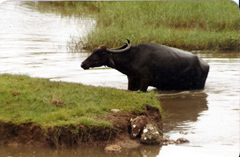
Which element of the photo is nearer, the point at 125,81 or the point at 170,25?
the point at 125,81

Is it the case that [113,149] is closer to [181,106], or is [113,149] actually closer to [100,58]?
[181,106]

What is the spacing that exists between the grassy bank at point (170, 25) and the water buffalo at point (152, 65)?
14.0 ft

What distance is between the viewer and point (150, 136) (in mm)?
6801

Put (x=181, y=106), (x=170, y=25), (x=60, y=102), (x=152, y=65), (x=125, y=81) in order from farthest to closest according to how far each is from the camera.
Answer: (x=170, y=25) < (x=125, y=81) < (x=152, y=65) < (x=181, y=106) < (x=60, y=102)

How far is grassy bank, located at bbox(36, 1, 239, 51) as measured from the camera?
1511 cm

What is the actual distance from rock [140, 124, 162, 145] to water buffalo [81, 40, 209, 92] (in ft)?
10.8

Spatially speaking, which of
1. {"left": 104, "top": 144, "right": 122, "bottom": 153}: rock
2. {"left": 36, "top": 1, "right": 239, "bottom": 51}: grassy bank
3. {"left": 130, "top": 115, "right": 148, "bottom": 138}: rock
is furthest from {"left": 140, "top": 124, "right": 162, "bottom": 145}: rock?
{"left": 36, "top": 1, "right": 239, "bottom": 51}: grassy bank

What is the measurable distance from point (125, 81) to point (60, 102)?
161 inches

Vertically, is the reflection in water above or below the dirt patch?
below

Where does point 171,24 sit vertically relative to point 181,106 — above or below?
below

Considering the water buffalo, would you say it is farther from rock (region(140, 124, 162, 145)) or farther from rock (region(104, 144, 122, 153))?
rock (region(104, 144, 122, 153))

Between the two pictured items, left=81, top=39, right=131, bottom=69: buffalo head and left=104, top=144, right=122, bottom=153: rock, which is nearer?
left=104, top=144, right=122, bottom=153: rock

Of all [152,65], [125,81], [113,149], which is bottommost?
[125,81]

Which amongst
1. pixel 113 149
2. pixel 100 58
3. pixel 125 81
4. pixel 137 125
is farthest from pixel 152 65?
pixel 113 149
